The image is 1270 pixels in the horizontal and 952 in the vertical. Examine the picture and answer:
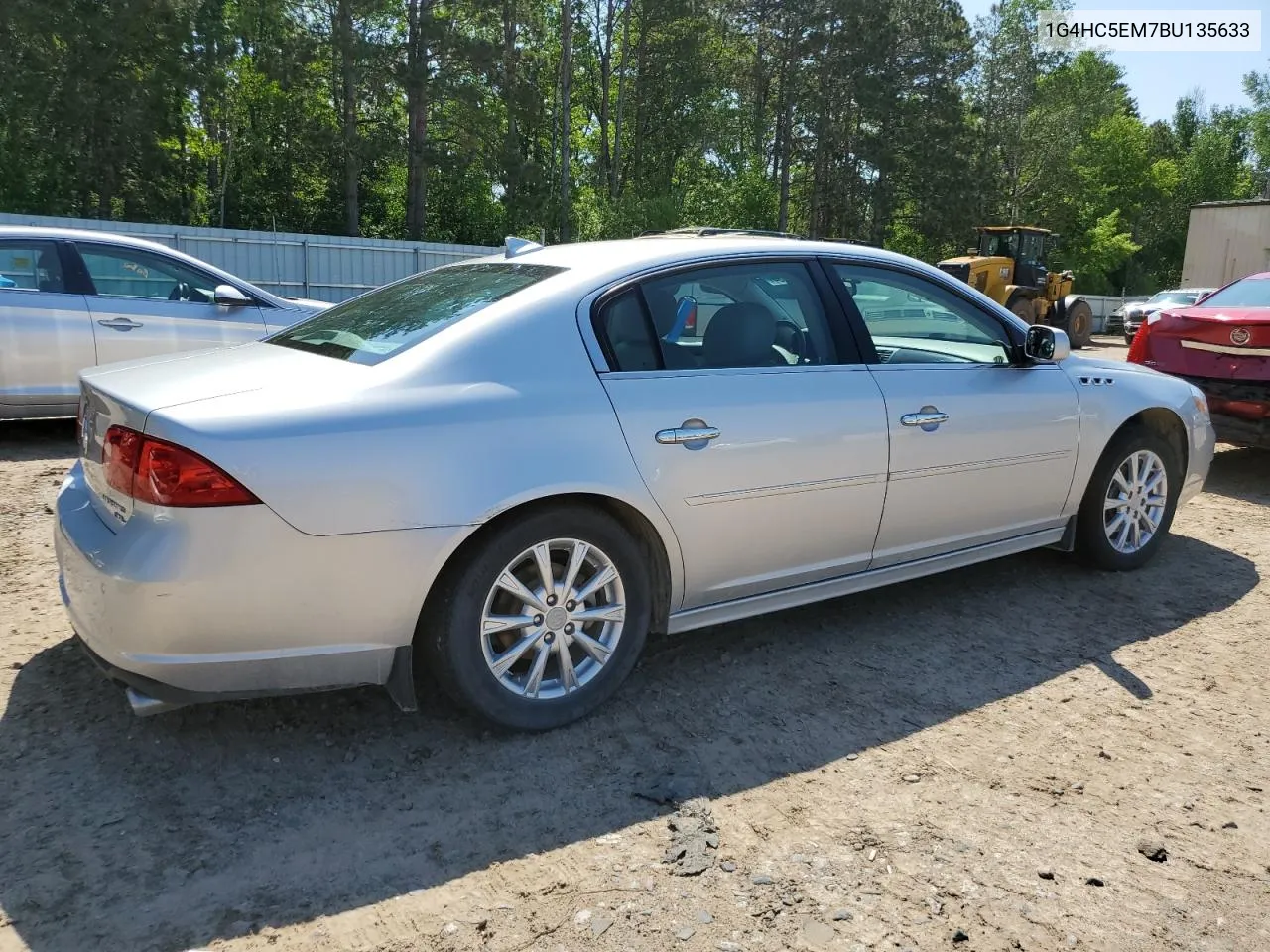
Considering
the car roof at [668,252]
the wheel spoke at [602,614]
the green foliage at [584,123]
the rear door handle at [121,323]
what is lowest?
the wheel spoke at [602,614]

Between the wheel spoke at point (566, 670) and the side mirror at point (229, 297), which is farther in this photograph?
the side mirror at point (229, 297)

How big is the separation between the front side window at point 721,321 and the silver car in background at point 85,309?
4199 mm

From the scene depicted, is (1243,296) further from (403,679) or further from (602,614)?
(403,679)

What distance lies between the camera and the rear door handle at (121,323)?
6.96 m

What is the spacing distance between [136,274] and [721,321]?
17.6 ft

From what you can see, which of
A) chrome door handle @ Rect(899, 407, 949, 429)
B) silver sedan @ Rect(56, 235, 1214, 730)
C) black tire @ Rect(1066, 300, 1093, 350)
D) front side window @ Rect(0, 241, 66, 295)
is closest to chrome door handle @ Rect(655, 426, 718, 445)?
silver sedan @ Rect(56, 235, 1214, 730)

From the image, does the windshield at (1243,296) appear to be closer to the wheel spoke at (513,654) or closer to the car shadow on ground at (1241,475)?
the car shadow on ground at (1241,475)

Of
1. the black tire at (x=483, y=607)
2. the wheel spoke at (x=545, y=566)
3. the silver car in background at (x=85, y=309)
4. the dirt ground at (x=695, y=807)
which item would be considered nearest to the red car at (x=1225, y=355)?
the dirt ground at (x=695, y=807)

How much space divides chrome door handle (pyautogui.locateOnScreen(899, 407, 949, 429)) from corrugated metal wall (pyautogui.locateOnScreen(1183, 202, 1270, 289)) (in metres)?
36.8

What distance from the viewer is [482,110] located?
1149 inches

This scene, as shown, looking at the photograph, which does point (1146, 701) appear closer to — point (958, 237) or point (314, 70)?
point (314, 70)

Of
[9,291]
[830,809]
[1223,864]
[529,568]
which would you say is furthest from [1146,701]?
[9,291]

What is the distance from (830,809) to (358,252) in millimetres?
20046

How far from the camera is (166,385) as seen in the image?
285 centimetres
